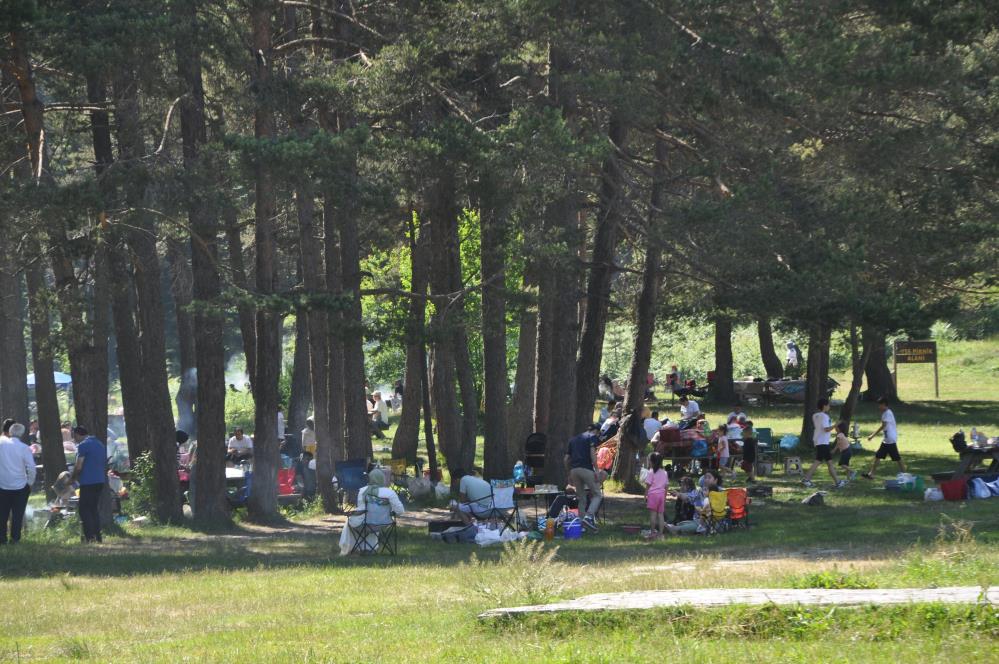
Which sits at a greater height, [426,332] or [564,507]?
[426,332]

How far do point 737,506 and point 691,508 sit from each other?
82cm

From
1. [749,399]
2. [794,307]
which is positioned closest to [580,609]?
[794,307]

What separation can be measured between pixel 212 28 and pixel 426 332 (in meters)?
6.35

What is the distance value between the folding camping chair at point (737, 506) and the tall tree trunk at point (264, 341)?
24.9 ft

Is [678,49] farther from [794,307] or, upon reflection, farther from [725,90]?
[794,307]

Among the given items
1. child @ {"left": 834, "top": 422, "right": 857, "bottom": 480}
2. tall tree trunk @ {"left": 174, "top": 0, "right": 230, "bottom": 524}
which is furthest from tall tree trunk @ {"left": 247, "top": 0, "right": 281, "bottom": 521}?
child @ {"left": 834, "top": 422, "right": 857, "bottom": 480}

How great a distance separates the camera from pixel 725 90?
17.7 meters

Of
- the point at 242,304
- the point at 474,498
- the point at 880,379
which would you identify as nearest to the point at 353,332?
the point at 242,304

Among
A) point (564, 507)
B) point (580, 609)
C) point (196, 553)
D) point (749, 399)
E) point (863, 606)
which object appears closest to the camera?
point (863, 606)

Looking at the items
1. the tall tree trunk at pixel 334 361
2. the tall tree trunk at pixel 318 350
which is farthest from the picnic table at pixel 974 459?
the tall tree trunk at pixel 334 361

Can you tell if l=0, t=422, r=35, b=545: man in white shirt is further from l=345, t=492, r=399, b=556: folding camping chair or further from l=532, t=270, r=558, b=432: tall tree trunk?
l=532, t=270, r=558, b=432: tall tree trunk

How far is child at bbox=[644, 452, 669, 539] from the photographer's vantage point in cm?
1798

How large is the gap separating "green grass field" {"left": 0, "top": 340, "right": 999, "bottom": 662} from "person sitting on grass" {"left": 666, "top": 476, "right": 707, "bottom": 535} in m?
0.58

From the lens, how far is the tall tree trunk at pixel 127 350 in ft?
66.5
